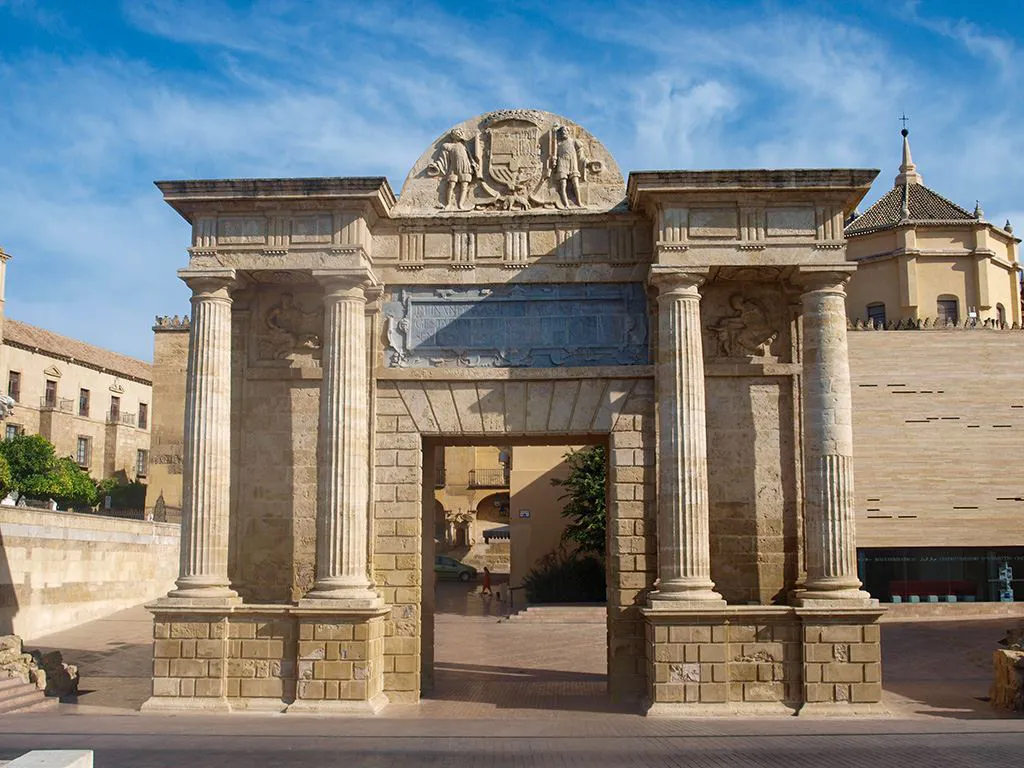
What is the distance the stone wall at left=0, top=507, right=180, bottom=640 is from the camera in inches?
909

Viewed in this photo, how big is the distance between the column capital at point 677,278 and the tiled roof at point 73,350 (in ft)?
128

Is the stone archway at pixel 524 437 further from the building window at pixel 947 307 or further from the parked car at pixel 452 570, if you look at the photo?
the parked car at pixel 452 570

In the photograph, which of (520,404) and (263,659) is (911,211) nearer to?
(520,404)

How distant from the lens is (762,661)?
546 inches

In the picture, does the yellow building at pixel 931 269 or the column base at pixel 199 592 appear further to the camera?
the yellow building at pixel 931 269

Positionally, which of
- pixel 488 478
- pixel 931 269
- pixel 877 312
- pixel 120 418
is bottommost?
pixel 488 478

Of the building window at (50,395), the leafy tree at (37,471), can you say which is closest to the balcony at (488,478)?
the leafy tree at (37,471)

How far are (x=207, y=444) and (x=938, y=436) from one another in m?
21.6

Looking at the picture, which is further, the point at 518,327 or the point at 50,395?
the point at 50,395

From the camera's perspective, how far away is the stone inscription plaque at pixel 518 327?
15359 millimetres

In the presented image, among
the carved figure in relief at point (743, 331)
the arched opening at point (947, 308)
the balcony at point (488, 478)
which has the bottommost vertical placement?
the balcony at point (488, 478)

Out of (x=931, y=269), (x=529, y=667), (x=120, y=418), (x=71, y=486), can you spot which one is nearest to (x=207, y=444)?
(x=529, y=667)

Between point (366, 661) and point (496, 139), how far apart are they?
24.5ft

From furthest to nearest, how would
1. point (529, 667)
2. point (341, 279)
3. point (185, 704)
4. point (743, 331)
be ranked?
point (529, 667) < point (743, 331) < point (341, 279) < point (185, 704)
